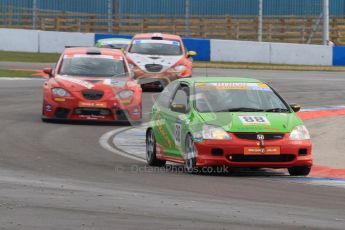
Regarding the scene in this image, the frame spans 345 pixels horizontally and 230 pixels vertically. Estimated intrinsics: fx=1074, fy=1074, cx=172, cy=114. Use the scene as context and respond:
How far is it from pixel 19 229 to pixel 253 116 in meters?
5.35

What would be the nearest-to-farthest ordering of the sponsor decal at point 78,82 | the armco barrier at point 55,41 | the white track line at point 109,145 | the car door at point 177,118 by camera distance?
the car door at point 177,118 → the white track line at point 109,145 → the sponsor decal at point 78,82 → the armco barrier at point 55,41

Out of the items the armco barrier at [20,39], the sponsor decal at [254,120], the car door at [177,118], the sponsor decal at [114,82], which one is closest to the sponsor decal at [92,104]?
the sponsor decal at [114,82]

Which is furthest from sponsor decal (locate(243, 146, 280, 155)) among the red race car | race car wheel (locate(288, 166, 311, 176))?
the red race car

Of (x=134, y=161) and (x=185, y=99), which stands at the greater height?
(x=185, y=99)

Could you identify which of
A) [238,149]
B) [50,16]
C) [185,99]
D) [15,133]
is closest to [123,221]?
[238,149]

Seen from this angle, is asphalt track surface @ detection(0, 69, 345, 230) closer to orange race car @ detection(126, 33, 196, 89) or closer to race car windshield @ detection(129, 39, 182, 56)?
orange race car @ detection(126, 33, 196, 89)

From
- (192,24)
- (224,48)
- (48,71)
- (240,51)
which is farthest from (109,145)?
(192,24)

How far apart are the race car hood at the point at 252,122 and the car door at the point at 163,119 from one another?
0.84 m

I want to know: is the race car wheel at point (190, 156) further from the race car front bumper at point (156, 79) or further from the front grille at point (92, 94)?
the race car front bumper at point (156, 79)

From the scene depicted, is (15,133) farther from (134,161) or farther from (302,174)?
(302,174)

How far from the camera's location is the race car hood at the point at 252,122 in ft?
41.2

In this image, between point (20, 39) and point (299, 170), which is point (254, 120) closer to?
point (299, 170)

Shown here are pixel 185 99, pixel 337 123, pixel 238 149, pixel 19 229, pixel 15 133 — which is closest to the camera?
pixel 19 229

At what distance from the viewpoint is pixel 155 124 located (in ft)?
46.6
